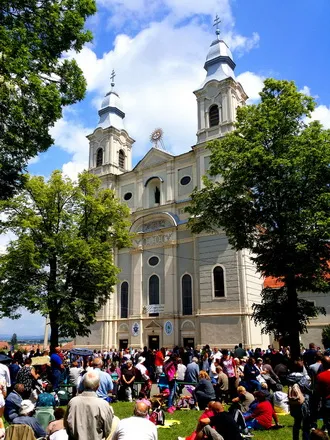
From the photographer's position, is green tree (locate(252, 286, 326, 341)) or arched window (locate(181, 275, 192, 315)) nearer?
green tree (locate(252, 286, 326, 341))

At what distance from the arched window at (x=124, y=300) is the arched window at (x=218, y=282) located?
29.1 feet

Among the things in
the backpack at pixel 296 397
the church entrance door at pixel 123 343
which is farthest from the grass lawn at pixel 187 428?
the church entrance door at pixel 123 343

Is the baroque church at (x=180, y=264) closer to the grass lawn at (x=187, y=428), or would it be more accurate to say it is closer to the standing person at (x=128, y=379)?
the standing person at (x=128, y=379)

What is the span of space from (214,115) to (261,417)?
27.6m

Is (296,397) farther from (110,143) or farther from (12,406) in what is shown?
(110,143)

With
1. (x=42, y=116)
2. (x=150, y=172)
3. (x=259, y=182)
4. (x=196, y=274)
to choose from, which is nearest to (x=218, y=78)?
(x=150, y=172)

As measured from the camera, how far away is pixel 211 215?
19.3 metres

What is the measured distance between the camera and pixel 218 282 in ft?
93.6

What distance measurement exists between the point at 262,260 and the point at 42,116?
1139 centimetres

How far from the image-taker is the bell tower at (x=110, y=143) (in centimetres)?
3899

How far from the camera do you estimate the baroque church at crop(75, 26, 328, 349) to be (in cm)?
2772

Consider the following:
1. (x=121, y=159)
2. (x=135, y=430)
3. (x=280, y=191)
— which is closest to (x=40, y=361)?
(x=135, y=430)

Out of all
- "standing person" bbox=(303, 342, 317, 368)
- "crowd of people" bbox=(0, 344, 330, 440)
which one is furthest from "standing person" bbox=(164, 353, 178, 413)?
"standing person" bbox=(303, 342, 317, 368)

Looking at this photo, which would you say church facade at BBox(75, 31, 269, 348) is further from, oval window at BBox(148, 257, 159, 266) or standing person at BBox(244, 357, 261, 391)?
standing person at BBox(244, 357, 261, 391)
